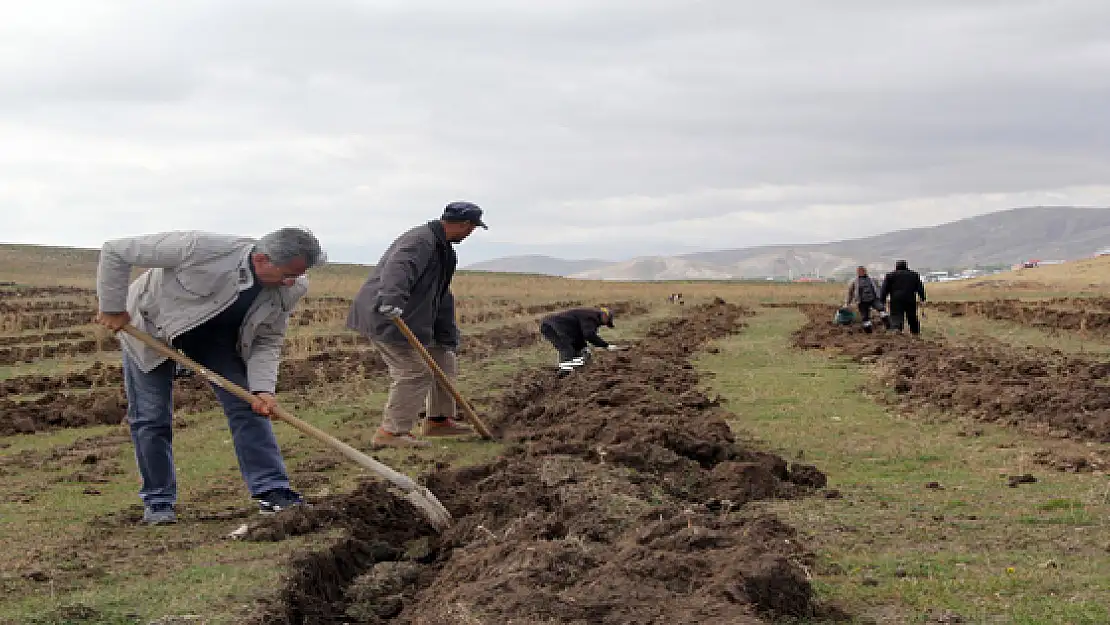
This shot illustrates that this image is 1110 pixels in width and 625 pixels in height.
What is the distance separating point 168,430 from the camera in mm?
6988

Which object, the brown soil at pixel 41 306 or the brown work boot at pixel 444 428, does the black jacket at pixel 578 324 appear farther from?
the brown soil at pixel 41 306

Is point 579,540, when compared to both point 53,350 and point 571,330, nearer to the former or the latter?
point 571,330

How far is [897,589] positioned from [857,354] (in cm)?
1346

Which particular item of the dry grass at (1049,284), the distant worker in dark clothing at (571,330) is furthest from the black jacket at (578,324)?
the dry grass at (1049,284)

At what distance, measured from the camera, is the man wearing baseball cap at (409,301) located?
9.53 m

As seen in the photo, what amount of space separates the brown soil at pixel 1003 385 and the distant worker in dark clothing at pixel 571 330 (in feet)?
13.0

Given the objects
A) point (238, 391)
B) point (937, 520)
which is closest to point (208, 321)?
point (238, 391)

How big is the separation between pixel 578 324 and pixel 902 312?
922cm

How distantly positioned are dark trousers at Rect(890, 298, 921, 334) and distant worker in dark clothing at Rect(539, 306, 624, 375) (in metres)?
8.27

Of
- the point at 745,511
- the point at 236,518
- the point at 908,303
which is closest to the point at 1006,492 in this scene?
the point at 745,511

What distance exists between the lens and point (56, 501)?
308 inches

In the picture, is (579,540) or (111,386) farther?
(111,386)

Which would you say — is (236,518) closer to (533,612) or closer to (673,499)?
(673,499)

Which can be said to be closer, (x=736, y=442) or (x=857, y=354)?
(x=736, y=442)
